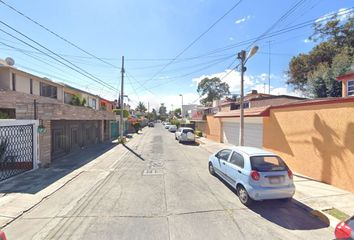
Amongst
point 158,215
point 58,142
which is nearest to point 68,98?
A: point 58,142

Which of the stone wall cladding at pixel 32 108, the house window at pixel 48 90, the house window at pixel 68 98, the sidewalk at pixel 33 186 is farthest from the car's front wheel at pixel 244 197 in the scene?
the house window at pixel 68 98

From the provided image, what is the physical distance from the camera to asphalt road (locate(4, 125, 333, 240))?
4527 millimetres

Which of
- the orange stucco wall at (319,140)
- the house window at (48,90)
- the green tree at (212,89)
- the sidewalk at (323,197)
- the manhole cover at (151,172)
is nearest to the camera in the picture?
the sidewalk at (323,197)

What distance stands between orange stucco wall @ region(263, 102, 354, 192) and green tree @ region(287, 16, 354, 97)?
44.4 ft

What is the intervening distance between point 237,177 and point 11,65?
620 inches

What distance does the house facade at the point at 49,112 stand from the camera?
10234 mm

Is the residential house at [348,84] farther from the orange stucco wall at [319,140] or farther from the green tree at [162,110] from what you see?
the green tree at [162,110]

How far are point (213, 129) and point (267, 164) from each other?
61.3 ft

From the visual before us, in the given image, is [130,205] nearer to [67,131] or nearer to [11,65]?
[67,131]

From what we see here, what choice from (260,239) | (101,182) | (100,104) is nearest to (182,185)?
(101,182)

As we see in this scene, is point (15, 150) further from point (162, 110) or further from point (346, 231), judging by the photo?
point (162, 110)

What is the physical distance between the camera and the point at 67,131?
14781 millimetres

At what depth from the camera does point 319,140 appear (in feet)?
26.6

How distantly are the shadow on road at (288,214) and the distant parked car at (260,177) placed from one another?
0.33 meters
